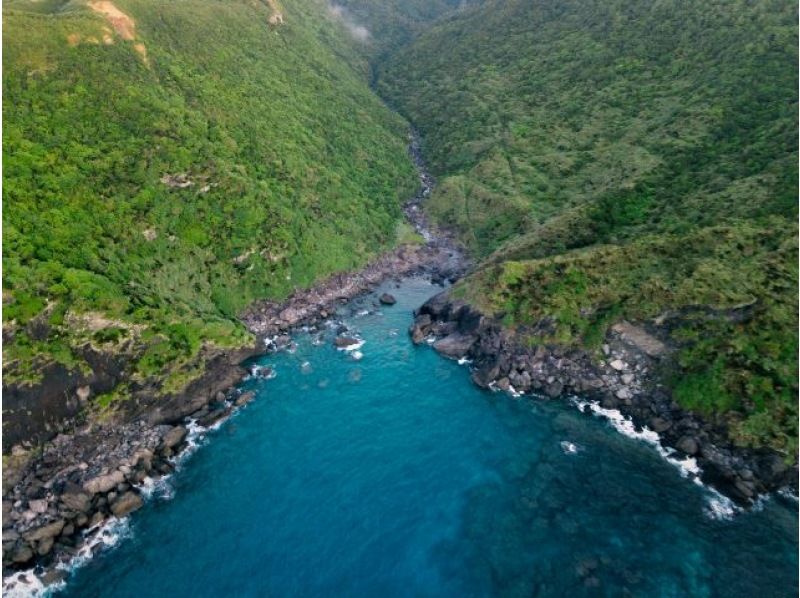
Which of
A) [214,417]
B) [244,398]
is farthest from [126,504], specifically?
[244,398]

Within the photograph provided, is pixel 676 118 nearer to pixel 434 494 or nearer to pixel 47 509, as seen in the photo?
pixel 434 494

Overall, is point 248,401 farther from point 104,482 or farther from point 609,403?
point 609,403

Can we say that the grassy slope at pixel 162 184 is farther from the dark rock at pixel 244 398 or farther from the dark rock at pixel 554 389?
the dark rock at pixel 554 389

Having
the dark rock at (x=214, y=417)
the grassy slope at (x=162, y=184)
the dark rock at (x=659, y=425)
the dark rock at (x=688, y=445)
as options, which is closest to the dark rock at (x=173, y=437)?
the dark rock at (x=214, y=417)

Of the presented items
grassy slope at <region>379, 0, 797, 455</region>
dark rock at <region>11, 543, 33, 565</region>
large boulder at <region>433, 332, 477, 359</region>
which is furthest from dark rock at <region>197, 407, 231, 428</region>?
grassy slope at <region>379, 0, 797, 455</region>

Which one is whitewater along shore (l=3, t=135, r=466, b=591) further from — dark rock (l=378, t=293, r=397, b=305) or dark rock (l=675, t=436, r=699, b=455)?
dark rock (l=675, t=436, r=699, b=455)

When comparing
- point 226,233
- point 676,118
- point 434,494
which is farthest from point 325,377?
point 676,118
